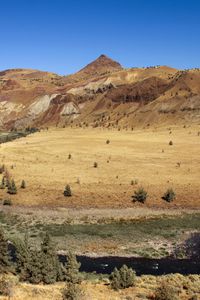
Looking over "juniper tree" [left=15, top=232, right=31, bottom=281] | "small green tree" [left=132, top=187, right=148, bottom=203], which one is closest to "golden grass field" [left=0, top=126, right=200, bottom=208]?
"small green tree" [left=132, top=187, right=148, bottom=203]

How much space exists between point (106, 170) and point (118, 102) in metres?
A: 92.4

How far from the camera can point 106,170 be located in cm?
6875

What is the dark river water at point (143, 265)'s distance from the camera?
35375 millimetres

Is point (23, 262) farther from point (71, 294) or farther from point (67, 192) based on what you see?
point (67, 192)

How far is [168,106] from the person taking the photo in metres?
135

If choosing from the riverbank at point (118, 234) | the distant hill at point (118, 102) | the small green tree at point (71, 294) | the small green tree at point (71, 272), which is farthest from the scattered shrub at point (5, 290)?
the distant hill at point (118, 102)

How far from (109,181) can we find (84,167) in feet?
31.7

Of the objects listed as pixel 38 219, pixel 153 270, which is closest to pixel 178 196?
pixel 38 219

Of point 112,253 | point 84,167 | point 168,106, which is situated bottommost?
point 112,253

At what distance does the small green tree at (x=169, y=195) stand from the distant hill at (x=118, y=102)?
217 ft

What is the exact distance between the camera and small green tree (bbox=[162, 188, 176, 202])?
2201 inches

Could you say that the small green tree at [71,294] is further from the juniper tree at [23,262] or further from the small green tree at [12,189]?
the small green tree at [12,189]

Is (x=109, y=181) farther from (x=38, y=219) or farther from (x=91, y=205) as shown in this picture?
(x=38, y=219)

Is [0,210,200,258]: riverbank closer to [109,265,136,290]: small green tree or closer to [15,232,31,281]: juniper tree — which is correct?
[15,232,31,281]: juniper tree
